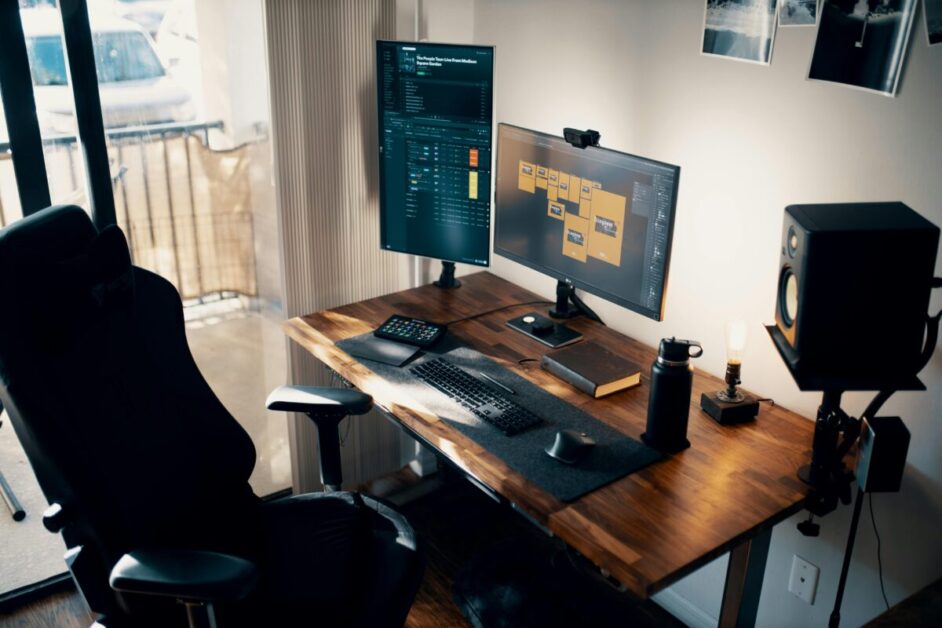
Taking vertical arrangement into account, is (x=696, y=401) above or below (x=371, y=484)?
above

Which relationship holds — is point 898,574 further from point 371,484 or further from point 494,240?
point 371,484

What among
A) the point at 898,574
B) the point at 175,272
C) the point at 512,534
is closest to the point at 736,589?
the point at 898,574

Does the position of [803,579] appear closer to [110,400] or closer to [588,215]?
[588,215]

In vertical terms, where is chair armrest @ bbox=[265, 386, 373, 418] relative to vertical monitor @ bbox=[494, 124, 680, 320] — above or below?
below

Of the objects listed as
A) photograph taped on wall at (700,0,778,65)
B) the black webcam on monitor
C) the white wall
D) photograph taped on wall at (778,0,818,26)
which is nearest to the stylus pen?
the white wall

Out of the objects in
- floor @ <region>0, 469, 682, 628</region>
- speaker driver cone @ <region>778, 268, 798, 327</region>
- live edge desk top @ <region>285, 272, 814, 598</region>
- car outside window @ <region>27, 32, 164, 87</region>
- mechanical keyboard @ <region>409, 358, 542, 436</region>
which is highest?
car outside window @ <region>27, 32, 164, 87</region>

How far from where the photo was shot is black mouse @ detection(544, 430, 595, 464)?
203 centimetres

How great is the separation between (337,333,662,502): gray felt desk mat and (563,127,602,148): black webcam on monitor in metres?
0.63

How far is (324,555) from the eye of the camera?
78.6 inches

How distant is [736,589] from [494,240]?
126 cm

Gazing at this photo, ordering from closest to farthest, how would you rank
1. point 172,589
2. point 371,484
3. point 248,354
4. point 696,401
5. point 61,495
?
point 172,589 → point 61,495 → point 696,401 → point 248,354 → point 371,484

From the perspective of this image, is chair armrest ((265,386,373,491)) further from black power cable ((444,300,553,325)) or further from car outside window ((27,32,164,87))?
car outside window ((27,32,164,87))

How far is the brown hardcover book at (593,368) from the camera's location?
2337 millimetres

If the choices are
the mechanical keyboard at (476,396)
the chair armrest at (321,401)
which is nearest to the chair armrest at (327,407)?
the chair armrest at (321,401)
